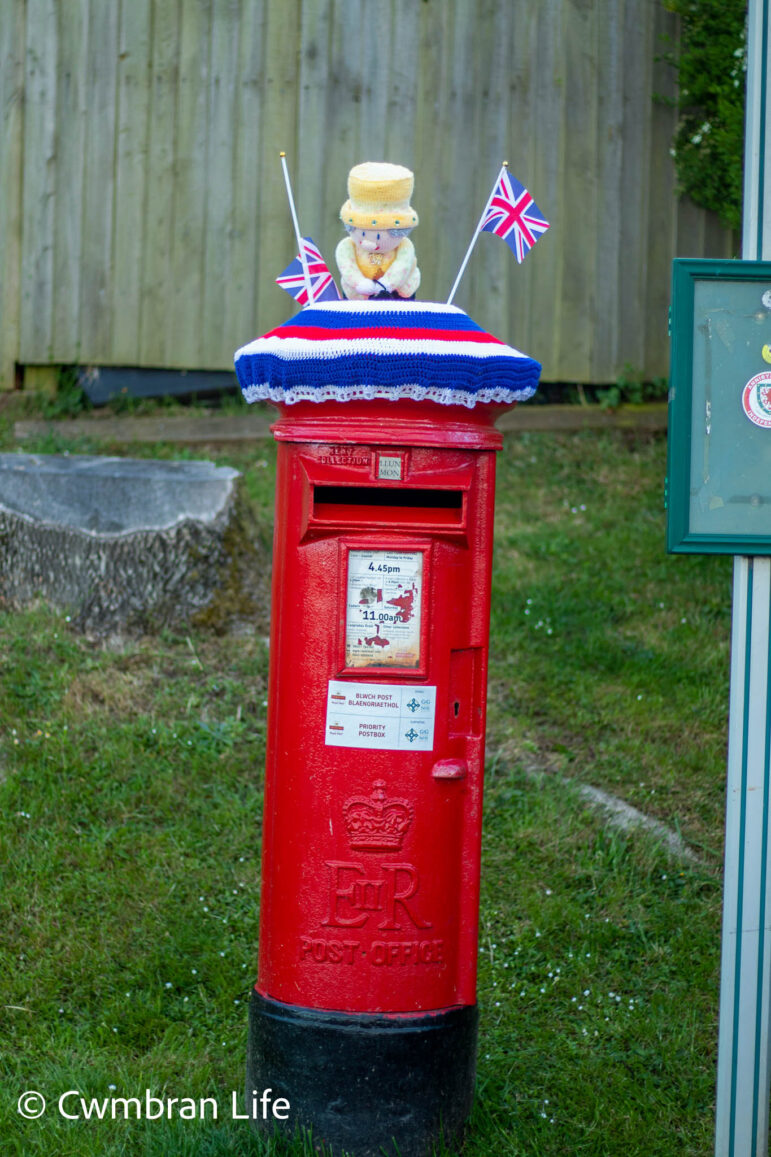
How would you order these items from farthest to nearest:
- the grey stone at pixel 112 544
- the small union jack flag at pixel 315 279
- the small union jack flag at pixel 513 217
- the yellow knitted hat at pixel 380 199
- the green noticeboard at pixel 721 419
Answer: the grey stone at pixel 112 544
the small union jack flag at pixel 315 279
the small union jack flag at pixel 513 217
the yellow knitted hat at pixel 380 199
the green noticeboard at pixel 721 419

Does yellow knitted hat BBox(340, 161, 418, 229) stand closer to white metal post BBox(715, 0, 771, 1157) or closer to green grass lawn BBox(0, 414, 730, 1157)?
white metal post BBox(715, 0, 771, 1157)

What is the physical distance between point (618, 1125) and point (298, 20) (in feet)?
19.6

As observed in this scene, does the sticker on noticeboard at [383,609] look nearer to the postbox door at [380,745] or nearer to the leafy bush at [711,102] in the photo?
the postbox door at [380,745]

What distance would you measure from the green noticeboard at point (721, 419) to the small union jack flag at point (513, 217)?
1.79 ft

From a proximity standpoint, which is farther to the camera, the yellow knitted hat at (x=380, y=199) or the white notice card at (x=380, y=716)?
the yellow knitted hat at (x=380, y=199)

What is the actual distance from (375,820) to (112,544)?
8.33 feet

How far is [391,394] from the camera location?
2.62 m

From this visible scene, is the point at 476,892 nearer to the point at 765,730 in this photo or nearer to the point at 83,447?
the point at 765,730

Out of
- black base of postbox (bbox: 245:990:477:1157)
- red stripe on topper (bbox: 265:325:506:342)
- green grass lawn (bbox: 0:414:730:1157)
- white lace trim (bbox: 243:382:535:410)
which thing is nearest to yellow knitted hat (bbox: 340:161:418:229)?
red stripe on topper (bbox: 265:325:506:342)

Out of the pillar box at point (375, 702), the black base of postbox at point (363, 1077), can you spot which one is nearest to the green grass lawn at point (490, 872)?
the black base of postbox at point (363, 1077)

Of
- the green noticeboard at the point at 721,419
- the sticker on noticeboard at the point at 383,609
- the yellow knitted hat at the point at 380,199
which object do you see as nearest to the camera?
the green noticeboard at the point at 721,419

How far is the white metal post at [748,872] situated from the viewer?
8.67 feet

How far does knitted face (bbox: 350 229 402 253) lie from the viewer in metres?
2.92

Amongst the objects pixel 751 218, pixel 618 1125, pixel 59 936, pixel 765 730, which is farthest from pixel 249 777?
pixel 751 218
